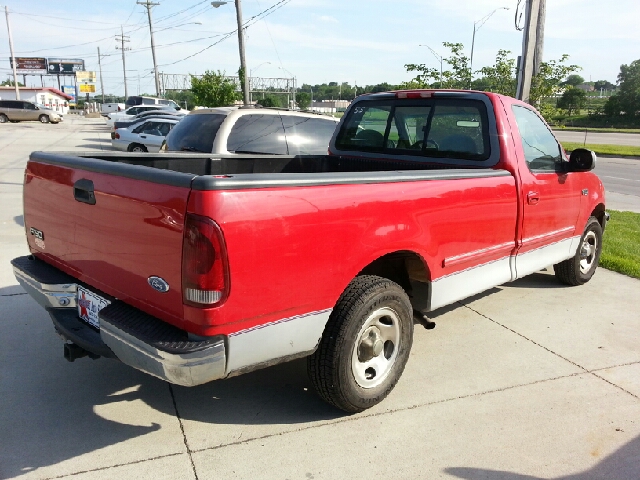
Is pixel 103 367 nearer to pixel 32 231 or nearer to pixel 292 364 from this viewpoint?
pixel 32 231

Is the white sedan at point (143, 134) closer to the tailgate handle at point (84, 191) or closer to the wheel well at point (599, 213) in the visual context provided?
the wheel well at point (599, 213)

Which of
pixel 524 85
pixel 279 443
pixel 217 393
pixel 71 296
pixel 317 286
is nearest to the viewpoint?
pixel 317 286

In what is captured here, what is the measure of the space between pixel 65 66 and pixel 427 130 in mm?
117855

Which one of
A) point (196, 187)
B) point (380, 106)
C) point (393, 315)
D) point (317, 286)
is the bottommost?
point (393, 315)

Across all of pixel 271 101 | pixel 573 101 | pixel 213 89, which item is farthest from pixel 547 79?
pixel 573 101

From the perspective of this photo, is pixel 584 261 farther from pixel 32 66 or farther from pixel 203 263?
pixel 32 66

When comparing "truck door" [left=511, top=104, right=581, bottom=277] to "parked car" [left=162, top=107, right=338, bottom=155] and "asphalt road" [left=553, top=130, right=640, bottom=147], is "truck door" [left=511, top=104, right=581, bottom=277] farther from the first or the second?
"asphalt road" [left=553, top=130, right=640, bottom=147]

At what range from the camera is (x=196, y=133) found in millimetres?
7727

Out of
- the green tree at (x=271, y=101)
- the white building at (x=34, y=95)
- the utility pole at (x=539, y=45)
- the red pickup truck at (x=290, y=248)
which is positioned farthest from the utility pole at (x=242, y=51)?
the white building at (x=34, y=95)

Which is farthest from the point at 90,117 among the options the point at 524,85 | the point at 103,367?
the point at 103,367

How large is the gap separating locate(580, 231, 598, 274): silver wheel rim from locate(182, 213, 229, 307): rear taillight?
471 centimetres

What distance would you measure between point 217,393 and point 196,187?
1.76 m

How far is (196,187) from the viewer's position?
2.44 meters

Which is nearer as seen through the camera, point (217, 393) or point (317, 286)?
point (317, 286)
